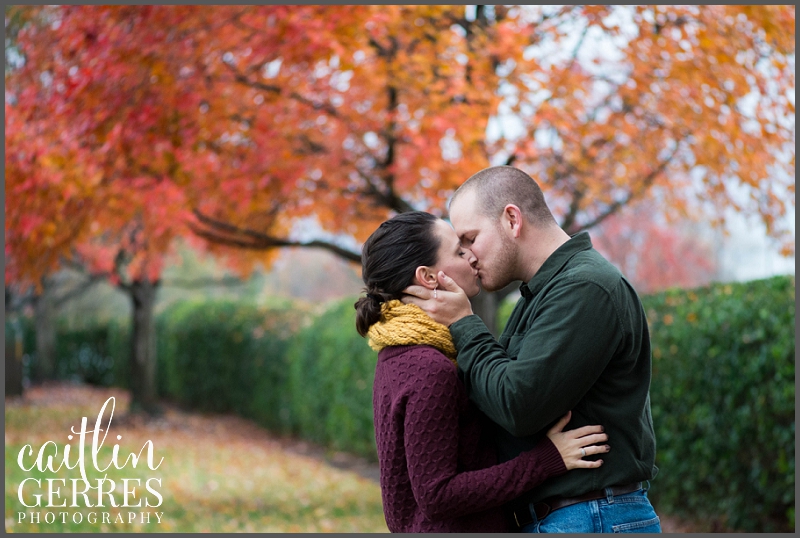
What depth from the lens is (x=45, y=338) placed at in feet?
74.3

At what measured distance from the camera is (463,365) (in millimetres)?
2418

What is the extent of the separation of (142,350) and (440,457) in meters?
13.7

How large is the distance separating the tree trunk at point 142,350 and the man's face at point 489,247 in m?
13.2

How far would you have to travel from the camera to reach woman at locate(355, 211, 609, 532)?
7.68 ft

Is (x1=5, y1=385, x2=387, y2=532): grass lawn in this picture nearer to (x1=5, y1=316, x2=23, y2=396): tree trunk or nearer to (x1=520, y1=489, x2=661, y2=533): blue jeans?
(x1=5, y1=316, x2=23, y2=396): tree trunk

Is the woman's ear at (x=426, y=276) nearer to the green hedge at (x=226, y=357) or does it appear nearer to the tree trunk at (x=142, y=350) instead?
the green hedge at (x=226, y=357)

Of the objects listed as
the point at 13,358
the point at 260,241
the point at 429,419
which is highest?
the point at 429,419

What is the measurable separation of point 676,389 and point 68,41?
6067mm

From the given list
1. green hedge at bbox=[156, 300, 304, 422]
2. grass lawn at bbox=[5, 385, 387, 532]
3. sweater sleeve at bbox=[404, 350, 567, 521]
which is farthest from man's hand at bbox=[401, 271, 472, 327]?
green hedge at bbox=[156, 300, 304, 422]

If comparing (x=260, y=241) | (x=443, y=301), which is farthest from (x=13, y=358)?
(x=443, y=301)

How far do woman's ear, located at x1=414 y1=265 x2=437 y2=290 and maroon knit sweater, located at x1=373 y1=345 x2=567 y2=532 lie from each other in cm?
24

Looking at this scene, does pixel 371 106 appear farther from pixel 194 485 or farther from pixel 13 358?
pixel 13 358

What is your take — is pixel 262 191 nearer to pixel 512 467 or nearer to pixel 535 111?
pixel 535 111

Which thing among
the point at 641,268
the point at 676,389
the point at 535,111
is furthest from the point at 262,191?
the point at 641,268
